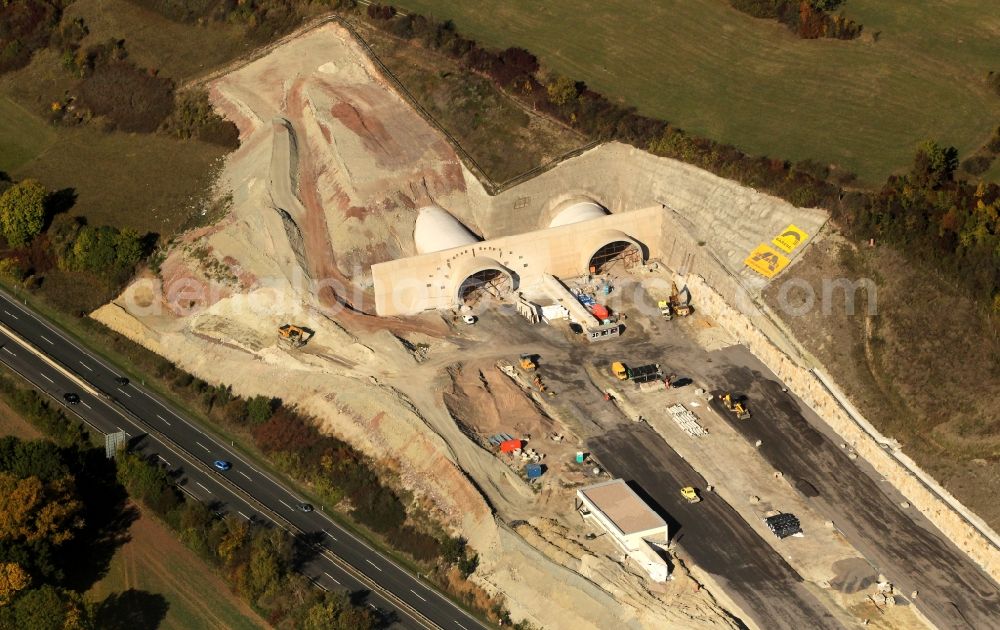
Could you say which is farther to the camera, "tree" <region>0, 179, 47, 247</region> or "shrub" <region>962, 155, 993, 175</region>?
"tree" <region>0, 179, 47, 247</region>

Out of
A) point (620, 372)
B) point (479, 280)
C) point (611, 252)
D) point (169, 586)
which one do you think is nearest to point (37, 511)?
point (169, 586)

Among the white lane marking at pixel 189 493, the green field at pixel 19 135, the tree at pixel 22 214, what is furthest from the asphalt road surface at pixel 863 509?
the green field at pixel 19 135

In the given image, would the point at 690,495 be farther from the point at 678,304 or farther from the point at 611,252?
the point at 611,252

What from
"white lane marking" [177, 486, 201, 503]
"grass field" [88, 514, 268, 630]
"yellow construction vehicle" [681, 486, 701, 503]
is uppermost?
"yellow construction vehicle" [681, 486, 701, 503]

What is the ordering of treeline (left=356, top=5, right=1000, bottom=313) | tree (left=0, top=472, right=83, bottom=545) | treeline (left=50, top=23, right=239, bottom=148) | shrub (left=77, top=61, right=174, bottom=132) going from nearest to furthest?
tree (left=0, top=472, right=83, bottom=545), treeline (left=356, top=5, right=1000, bottom=313), treeline (left=50, top=23, right=239, bottom=148), shrub (left=77, top=61, right=174, bottom=132)

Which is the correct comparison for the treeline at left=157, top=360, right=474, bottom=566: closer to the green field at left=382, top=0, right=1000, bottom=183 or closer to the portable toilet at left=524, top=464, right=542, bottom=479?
the portable toilet at left=524, top=464, right=542, bottom=479

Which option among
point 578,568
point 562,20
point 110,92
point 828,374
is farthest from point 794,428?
point 110,92

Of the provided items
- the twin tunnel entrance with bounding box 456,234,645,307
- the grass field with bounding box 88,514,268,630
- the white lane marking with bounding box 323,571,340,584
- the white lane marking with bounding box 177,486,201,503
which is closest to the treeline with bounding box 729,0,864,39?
the twin tunnel entrance with bounding box 456,234,645,307
